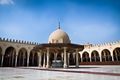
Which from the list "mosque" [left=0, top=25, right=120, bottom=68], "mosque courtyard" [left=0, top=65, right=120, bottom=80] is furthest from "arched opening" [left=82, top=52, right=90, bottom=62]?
"mosque courtyard" [left=0, top=65, right=120, bottom=80]

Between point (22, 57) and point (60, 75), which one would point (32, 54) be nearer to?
point (22, 57)

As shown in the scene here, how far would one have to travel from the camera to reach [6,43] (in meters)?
35.1

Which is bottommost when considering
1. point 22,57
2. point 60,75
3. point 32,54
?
point 60,75

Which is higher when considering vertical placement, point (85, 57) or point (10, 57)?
point (10, 57)

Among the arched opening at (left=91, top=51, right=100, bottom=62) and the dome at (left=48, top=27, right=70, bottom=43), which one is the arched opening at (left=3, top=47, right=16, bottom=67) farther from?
the arched opening at (left=91, top=51, right=100, bottom=62)

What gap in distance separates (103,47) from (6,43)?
2816 centimetres

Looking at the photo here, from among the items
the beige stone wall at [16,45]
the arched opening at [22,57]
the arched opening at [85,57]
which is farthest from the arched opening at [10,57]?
the arched opening at [85,57]

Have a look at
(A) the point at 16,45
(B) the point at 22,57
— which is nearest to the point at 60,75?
(A) the point at 16,45

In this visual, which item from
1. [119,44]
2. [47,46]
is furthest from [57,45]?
[119,44]

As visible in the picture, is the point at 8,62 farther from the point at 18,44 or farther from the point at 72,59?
the point at 72,59

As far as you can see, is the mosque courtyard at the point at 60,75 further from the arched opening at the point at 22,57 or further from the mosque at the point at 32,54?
the arched opening at the point at 22,57

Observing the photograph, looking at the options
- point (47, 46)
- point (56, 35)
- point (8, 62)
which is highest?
point (56, 35)

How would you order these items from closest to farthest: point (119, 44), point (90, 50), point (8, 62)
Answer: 1. point (119, 44)
2. point (8, 62)
3. point (90, 50)

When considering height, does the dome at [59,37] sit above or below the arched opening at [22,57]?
above
